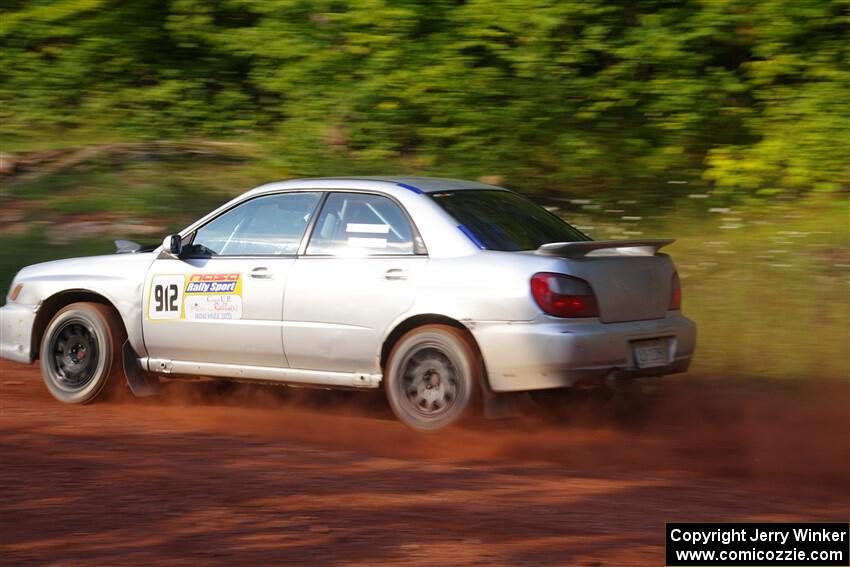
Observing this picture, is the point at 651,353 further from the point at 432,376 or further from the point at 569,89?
the point at 569,89

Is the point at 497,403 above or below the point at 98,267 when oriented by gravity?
below

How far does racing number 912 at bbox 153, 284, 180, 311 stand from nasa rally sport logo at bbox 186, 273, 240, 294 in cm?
12

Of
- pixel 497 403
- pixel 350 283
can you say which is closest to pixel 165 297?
pixel 350 283

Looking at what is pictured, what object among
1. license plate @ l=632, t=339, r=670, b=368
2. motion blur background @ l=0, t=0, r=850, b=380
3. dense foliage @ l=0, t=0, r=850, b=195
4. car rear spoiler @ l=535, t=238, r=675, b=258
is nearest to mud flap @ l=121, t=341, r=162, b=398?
car rear spoiler @ l=535, t=238, r=675, b=258

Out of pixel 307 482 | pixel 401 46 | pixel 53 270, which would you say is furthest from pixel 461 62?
pixel 307 482

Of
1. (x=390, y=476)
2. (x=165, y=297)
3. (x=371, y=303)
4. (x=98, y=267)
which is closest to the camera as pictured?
(x=390, y=476)

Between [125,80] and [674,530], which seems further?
[125,80]

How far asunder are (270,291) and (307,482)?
2.04 metres

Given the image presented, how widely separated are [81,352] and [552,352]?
3509 millimetres

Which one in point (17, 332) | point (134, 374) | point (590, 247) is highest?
point (590, 247)

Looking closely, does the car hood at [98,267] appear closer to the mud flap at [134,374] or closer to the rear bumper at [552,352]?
the mud flap at [134,374]

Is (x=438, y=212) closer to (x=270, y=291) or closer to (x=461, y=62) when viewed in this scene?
(x=270, y=291)

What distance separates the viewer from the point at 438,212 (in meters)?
7.28

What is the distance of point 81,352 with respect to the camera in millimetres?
8367
